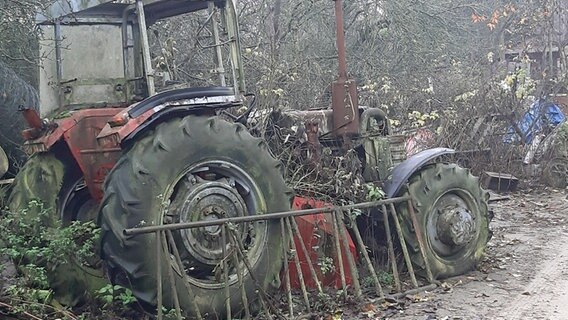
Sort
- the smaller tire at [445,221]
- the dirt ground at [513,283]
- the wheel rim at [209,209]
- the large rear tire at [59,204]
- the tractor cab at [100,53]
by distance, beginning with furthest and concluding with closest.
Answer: the smaller tire at [445,221]
the tractor cab at [100,53]
the dirt ground at [513,283]
the large rear tire at [59,204]
the wheel rim at [209,209]

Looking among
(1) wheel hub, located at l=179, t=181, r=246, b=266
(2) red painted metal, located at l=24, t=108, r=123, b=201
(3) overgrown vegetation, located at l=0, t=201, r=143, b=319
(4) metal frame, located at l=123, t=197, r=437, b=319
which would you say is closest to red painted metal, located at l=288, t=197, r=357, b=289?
(4) metal frame, located at l=123, t=197, r=437, b=319

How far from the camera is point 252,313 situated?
208 inches

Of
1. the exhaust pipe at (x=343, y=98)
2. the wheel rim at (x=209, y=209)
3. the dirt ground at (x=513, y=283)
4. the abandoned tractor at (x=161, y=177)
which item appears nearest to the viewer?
the abandoned tractor at (x=161, y=177)

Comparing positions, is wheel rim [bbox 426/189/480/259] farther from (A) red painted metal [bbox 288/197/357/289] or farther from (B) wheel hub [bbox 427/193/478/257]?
(A) red painted metal [bbox 288/197/357/289]

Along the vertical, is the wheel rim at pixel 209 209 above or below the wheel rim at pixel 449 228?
above

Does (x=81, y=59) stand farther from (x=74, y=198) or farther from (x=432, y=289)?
(x=432, y=289)

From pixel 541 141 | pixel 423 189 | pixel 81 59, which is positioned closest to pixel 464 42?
pixel 541 141

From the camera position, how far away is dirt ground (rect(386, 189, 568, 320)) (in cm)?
555

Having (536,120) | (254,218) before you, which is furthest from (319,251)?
(536,120)

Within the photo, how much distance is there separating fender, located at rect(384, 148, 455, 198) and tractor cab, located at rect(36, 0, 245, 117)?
6.11 feet

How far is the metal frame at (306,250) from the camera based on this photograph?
4773 mm

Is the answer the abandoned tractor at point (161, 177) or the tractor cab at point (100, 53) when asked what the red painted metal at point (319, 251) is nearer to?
the abandoned tractor at point (161, 177)

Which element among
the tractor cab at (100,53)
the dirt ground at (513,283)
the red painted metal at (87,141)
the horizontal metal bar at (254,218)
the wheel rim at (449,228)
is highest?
the tractor cab at (100,53)

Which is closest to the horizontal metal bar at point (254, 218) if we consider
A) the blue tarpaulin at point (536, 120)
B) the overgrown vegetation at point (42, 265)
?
the overgrown vegetation at point (42, 265)
